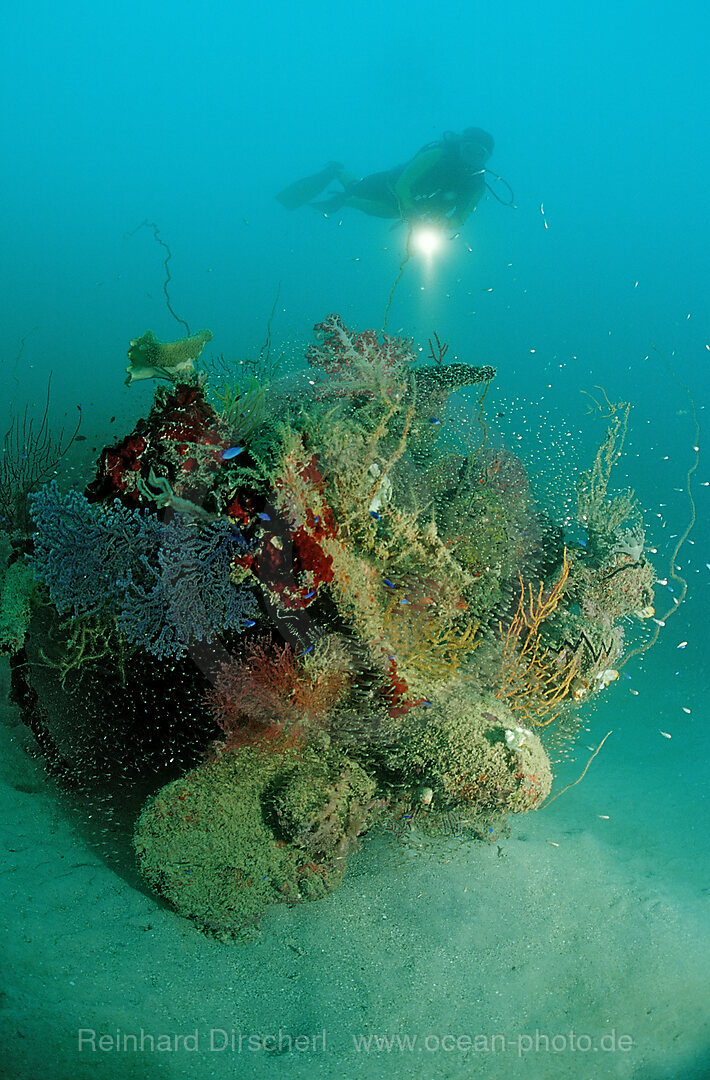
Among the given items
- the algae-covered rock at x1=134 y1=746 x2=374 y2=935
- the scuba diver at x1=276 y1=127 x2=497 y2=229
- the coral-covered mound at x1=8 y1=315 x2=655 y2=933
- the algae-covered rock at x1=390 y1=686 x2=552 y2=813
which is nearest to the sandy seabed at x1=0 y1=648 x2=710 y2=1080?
the algae-covered rock at x1=134 y1=746 x2=374 y2=935

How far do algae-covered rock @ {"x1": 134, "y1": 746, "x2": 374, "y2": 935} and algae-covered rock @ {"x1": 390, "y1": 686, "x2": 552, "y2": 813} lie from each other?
1.54 ft

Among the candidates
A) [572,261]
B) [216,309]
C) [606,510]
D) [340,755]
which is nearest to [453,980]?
[340,755]

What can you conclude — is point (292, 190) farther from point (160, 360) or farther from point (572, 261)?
point (572, 261)

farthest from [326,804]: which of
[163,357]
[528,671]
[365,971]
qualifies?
[163,357]

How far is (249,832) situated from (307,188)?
1624cm

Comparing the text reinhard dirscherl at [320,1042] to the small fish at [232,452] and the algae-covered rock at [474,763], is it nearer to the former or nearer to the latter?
the algae-covered rock at [474,763]

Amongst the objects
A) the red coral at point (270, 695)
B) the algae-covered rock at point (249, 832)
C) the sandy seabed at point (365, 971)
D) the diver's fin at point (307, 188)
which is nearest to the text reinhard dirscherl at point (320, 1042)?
the sandy seabed at point (365, 971)

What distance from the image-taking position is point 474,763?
340 cm

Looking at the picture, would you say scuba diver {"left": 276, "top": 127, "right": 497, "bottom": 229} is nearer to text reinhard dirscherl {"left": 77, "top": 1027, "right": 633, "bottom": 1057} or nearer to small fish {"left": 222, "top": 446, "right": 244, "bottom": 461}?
small fish {"left": 222, "top": 446, "right": 244, "bottom": 461}

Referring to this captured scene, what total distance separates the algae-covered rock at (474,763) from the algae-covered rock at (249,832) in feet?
1.54

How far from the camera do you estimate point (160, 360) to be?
4.00 m

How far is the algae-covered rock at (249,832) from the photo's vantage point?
125 inches

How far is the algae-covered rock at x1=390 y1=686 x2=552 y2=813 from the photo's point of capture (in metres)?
3.41

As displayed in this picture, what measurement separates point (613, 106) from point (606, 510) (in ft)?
217
